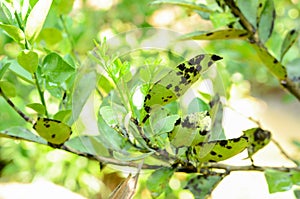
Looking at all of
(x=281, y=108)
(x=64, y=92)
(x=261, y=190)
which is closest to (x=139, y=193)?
(x=261, y=190)

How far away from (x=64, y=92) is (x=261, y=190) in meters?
1.22

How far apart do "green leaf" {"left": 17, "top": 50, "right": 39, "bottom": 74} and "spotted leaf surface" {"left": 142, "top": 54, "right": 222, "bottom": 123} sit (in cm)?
8

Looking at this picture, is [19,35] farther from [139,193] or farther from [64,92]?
[139,193]

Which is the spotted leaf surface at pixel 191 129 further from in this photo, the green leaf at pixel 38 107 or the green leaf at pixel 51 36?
the green leaf at pixel 51 36

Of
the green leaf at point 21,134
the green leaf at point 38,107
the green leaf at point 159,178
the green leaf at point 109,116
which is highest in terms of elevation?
the green leaf at point 109,116

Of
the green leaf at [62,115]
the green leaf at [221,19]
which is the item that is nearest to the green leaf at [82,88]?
the green leaf at [62,115]

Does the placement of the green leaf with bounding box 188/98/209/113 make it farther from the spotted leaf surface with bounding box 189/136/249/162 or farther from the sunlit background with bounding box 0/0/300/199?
the sunlit background with bounding box 0/0/300/199

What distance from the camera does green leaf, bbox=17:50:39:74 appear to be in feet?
1.15

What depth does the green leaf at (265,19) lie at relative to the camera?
0.47 metres

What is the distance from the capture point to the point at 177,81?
0.32m

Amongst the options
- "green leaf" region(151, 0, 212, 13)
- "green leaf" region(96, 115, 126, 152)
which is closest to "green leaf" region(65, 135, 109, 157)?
"green leaf" region(96, 115, 126, 152)

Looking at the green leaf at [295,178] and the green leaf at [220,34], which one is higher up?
the green leaf at [220,34]

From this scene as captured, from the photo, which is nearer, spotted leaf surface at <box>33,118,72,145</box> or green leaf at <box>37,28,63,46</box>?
spotted leaf surface at <box>33,118,72,145</box>

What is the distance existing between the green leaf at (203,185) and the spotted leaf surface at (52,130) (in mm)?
113
